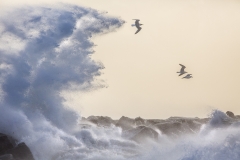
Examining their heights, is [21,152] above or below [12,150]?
below

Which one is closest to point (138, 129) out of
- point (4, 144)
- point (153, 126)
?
point (153, 126)

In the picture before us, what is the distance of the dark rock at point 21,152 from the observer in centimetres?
3866

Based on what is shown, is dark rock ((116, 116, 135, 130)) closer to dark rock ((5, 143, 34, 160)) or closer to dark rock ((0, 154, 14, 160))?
dark rock ((5, 143, 34, 160))

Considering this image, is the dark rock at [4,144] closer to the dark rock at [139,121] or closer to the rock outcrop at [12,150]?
the rock outcrop at [12,150]

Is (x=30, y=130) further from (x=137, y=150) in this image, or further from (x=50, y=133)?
(x=137, y=150)

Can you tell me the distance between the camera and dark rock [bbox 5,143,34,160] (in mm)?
38659

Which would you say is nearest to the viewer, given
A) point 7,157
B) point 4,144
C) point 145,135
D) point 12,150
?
point 7,157

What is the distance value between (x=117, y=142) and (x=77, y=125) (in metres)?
3.65

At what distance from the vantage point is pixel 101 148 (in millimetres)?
47156

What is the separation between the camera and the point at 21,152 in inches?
1537

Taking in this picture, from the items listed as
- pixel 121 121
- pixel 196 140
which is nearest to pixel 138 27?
pixel 196 140

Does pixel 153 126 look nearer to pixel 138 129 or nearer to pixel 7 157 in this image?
pixel 138 129

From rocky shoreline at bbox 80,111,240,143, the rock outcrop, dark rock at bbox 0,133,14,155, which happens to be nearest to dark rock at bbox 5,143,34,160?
the rock outcrop

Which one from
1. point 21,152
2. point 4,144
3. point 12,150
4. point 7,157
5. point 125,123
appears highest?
point 125,123
